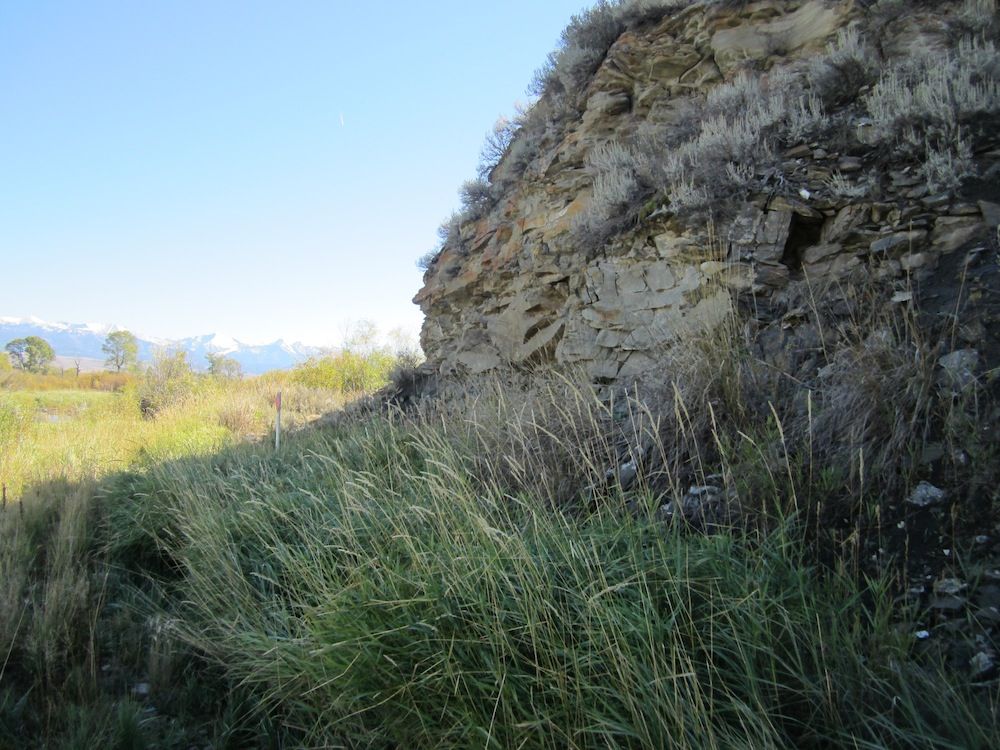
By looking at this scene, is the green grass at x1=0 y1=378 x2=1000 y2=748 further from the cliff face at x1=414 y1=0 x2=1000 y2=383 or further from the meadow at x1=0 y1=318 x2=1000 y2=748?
the cliff face at x1=414 y1=0 x2=1000 y2=383

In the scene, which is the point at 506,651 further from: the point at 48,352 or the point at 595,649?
the point at 48,352

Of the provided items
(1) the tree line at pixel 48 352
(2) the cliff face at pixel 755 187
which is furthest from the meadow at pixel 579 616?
(1) the tree line at pixel 48 352

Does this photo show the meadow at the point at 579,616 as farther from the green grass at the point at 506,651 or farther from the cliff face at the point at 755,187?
the cliff face at the point at 755,187

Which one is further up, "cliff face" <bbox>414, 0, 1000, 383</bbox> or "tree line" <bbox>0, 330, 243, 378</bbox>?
"tree line" <bbox>0, 330, 243, 378</bbox>

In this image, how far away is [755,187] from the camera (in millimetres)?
5125

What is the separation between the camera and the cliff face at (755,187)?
4105mm

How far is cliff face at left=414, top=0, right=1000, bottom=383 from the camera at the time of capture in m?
4.11

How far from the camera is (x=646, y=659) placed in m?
2.11

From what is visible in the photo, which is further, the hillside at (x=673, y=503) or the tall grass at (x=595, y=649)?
the hillside at (x=673, y=503)

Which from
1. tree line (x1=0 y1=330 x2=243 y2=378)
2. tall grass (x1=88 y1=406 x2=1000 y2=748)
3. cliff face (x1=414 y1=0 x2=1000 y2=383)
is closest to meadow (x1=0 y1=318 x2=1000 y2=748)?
tall grass (x1=88 y1=406 x2=1000 y2=748)

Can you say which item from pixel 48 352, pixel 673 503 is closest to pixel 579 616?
pixel 673 503

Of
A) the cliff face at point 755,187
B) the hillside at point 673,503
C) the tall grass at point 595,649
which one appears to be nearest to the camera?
the tall grass at point 595,649

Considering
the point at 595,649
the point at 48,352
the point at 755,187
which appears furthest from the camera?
the point at 48,352

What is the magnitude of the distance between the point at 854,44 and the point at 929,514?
514 centimetres
